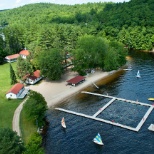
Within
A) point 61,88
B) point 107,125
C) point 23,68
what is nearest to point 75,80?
point 61,88

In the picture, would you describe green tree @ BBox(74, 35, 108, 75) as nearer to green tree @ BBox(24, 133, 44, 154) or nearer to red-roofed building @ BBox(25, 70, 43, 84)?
red-roofed building @ BBox(25, 70, 43, 84)

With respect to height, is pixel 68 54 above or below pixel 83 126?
above

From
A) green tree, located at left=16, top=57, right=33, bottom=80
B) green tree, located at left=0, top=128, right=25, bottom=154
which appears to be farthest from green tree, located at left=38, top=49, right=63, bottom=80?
green tree, located at left=0, top=128, right=25, bottom=154

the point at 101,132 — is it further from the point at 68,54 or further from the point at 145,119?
the point at 68,54

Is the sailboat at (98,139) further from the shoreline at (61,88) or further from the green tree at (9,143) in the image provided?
the shoreline at (61,88)

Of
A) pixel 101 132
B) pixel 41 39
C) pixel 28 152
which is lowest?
pixel 101 132

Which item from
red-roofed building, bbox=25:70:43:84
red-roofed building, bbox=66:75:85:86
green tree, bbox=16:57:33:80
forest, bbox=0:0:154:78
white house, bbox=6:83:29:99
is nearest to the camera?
white house, bbox=6:83:29:99

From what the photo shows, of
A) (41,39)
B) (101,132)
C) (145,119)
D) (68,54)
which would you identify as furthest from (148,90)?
(41,39)
